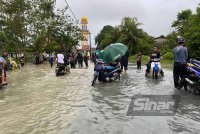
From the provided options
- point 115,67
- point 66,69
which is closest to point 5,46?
point 66,69

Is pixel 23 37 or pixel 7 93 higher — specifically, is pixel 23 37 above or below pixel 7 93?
above

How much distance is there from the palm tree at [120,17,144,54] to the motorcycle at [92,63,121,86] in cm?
4731

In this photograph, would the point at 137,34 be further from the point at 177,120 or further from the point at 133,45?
the point at 177,120

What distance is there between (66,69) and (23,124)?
1516 cm

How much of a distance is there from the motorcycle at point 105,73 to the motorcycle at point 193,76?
4413 mm

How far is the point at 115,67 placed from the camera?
17.1 meters

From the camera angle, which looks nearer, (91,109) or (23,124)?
(23,124)

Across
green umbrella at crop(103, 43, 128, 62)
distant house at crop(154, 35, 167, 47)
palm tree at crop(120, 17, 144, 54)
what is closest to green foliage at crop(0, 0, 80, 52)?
palm tree at crop(120, 17, 144, 54)

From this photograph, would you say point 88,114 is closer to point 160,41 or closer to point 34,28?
point 34,28

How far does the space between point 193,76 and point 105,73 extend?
210 inches

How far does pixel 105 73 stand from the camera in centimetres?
1647

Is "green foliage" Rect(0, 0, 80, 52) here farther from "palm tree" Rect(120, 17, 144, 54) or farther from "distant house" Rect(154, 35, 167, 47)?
"distant house" Rect(154, 35, 167, 47)

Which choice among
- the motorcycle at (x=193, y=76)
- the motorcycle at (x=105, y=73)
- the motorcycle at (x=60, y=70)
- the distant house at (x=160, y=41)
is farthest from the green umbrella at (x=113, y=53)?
the distant house at (x=160, y=41)

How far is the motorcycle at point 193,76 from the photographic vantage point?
11469 mm
